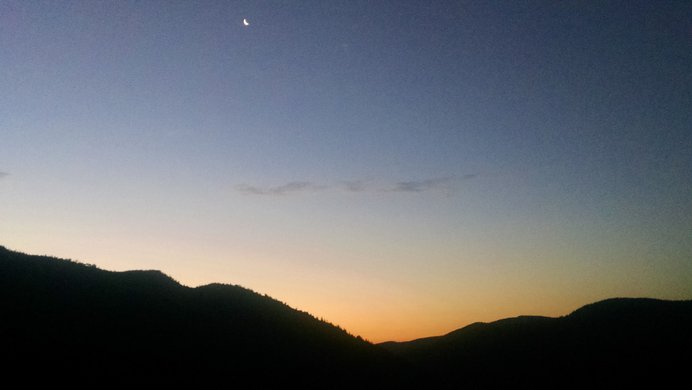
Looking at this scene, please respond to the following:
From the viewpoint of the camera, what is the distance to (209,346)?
33938 millimetres

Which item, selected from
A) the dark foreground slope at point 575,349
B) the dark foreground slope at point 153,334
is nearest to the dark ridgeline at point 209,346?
the dark foreground slope at point 153,334

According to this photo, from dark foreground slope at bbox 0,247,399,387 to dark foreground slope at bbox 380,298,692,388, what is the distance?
91.6 ft

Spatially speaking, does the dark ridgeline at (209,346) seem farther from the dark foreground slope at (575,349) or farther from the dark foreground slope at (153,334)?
the dark foreground slope at (575,349)

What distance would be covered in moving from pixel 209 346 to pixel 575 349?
77121 millimetres

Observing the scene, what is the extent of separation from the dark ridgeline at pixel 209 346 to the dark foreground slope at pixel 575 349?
0.34 meters

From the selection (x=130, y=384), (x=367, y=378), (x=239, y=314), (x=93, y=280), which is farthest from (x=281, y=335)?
(x=130, y=384)

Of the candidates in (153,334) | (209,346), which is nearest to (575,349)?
(209,346)

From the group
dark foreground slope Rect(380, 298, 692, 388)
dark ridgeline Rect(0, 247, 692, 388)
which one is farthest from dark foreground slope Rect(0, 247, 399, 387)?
dark foreground slope Rect(380, 298, 692, 388)

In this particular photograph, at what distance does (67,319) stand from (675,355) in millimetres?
94579

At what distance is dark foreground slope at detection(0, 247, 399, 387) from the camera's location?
24.6m

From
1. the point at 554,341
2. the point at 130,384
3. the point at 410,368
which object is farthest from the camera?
the point at 554,341

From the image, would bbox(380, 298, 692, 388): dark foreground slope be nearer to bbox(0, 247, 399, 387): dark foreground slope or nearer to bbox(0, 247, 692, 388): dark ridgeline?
bbox(0, 247, 692, 388): dark ridgeline

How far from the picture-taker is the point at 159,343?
3078 cm

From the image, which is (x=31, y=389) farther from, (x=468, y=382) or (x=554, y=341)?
(x=554, y=341)
